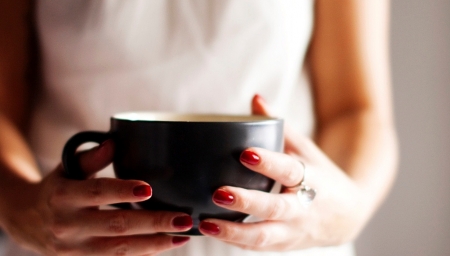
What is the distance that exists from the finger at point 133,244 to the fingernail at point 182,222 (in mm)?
44

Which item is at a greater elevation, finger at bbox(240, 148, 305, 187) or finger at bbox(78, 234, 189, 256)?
finger at bbox(240, 148, 305, 187)

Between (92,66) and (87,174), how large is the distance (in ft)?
0.78

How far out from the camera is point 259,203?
0.39 meters

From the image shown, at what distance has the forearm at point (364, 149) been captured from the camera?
610 millimetres

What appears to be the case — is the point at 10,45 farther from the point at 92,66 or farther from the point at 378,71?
the point at 378,71

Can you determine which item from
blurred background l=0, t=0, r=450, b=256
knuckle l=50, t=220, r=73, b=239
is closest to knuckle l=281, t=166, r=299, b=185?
knuckle l=50, t=220, r=73, b=239

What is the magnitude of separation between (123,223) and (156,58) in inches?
11.1

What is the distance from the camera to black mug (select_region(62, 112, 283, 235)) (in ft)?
1.16

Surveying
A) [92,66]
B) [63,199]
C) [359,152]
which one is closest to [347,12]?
[359,152]

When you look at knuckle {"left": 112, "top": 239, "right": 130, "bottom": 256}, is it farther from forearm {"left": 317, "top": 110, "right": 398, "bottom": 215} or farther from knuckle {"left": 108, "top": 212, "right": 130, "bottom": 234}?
forearm {"left": 317, "top": 110, "right": 398, "bottom": 215}

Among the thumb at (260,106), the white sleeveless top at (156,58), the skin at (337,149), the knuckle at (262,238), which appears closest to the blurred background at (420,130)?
the skin at (337,149)

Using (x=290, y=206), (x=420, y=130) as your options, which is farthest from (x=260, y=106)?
(x=420, y=130)

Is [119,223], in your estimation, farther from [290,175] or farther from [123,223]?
[290,175]

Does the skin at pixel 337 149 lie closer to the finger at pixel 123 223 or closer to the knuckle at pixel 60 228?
the finger at pixel 123 223
